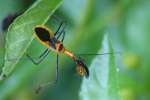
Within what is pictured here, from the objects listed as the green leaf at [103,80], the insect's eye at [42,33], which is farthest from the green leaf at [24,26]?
the green leaf at [103,80]

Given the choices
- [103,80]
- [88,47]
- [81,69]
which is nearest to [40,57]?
[81,69]

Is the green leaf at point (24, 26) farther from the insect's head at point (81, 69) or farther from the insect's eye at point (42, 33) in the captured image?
the insect's head at point (81, 69)

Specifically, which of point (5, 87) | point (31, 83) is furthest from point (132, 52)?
point (5, 87)

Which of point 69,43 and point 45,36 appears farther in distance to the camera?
point 69,43

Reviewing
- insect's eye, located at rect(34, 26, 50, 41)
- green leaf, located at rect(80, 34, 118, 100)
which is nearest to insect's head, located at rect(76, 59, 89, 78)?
green leaf, located at rect(80, 34, 118, 100)

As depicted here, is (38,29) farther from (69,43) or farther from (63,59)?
(63,59)

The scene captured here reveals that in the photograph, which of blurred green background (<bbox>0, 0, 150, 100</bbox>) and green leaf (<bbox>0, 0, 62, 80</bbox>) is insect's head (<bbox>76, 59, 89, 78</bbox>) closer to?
blurred green background (<bbox>0, 0, 150, 100</bbox>)
